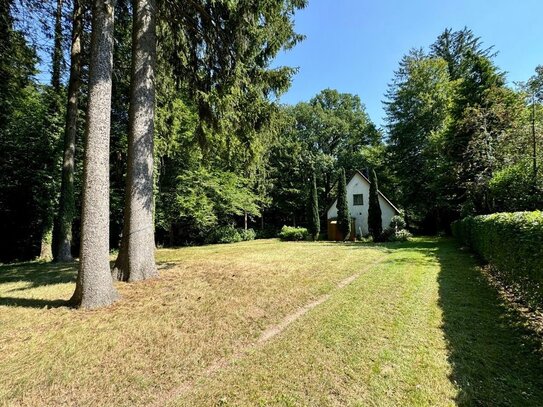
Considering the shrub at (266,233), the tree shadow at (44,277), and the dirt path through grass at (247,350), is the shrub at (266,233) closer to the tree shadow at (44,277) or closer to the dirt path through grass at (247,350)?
the tree shadow at (44,277)

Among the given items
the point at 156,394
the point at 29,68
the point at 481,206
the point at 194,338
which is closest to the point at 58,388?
the point at 156,394

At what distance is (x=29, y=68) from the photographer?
32.9ft

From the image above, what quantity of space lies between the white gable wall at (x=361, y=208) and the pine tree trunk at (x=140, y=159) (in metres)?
19.4

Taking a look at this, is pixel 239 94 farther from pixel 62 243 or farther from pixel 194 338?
pixel 62 243

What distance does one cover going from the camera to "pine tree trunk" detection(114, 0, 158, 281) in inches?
245

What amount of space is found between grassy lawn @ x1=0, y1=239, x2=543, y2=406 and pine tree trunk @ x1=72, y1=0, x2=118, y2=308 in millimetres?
391

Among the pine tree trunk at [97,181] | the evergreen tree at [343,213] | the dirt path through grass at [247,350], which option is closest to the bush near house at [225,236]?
the evergreen tree at [343,213]

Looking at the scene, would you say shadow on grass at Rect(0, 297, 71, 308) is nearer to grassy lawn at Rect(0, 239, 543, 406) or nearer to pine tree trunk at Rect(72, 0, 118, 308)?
grassy lawn at Rect(0, 239, 543, 406)

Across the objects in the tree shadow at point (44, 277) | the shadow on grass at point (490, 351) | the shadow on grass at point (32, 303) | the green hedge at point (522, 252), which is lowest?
the shadow on grass at point (490, 351)

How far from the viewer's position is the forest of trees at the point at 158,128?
6.25m

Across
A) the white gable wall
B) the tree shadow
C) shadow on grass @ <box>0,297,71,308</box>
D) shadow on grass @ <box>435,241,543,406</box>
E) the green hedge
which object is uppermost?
the white gable wall

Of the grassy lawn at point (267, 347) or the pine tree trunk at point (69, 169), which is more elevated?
the pine tree trunk at point (69, 169)

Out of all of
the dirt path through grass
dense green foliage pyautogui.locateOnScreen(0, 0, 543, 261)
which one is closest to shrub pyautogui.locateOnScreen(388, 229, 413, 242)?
dense green foliage pyautogui.locateOnScreen(0, 0, 543, 261)

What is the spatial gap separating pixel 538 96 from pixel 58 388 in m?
17.4
